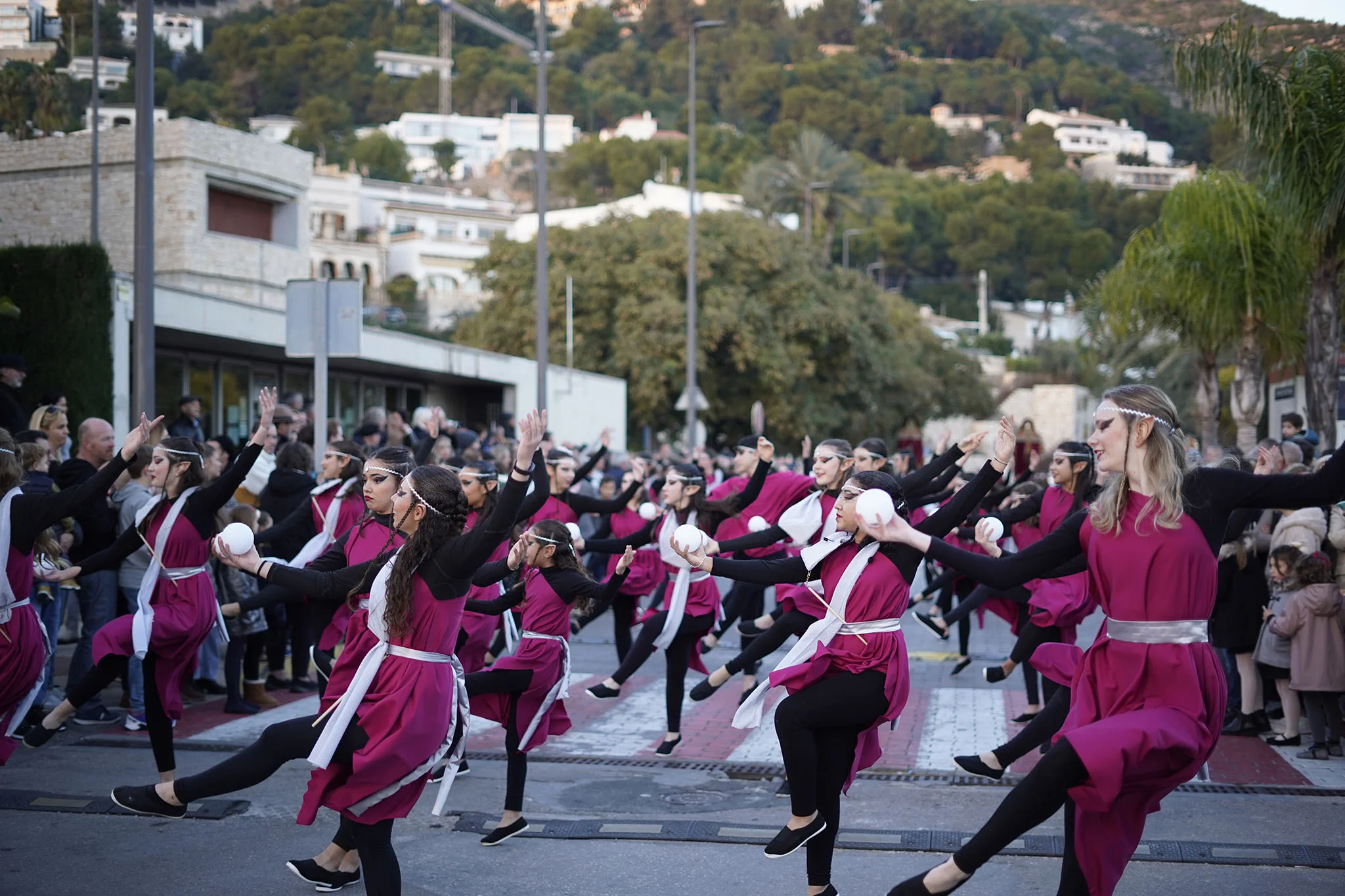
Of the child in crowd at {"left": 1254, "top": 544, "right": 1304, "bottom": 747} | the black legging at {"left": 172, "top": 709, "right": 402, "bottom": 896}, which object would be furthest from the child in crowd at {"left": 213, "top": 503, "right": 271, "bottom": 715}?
the child in crowd at {"left": 1254, "top": 544, "right": 1304, "bottom": 747}

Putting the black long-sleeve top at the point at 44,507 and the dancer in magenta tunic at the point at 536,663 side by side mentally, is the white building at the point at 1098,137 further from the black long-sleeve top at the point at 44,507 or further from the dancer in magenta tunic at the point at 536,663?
the black long-sleeve top at the point at 44,507

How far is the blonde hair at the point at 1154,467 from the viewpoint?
Result: 178 inches

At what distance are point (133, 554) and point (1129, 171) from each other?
484 feet

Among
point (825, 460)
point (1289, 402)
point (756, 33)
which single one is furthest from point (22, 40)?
point (756, 33)

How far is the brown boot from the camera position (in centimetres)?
1013

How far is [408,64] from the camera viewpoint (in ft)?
558

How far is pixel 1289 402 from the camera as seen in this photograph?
20.8m

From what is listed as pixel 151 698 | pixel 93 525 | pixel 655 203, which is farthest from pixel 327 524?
pixel 655 203

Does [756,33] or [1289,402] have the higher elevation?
[756,33]

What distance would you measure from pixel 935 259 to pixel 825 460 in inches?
4287

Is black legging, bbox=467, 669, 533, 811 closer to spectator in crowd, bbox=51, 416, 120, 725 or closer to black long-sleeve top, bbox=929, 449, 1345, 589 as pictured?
black long-sleeve top, bbox=929, 449, 1345, 589

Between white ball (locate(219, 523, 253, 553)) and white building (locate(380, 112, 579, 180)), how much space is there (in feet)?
511

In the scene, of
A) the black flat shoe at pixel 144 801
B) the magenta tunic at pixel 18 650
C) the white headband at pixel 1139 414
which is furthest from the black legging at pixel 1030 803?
the magenta tunic at pixel 18 650

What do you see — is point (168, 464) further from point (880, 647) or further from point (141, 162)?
point (141, 162)
